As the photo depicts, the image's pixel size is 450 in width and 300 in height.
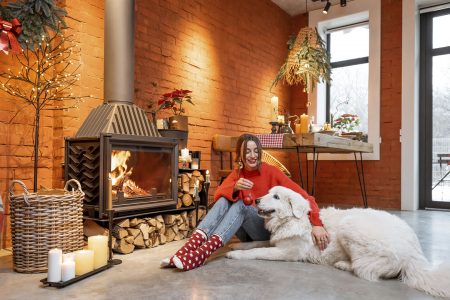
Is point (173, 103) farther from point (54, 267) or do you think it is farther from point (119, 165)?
point (54, 267)

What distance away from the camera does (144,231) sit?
2773mm

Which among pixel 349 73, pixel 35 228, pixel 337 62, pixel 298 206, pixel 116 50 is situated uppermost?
pixel 337 62

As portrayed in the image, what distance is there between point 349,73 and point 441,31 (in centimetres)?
132

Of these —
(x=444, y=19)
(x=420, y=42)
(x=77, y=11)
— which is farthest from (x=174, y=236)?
(x=444, y=19)

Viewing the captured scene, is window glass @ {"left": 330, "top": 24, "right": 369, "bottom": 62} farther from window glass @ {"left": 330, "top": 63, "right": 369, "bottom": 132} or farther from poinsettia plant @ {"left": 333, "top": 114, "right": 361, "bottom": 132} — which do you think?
poinsettia plant @ {"left": 333, "top": 114, "right": 361, "bottom": 132}

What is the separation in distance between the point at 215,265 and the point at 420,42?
4.69 metres

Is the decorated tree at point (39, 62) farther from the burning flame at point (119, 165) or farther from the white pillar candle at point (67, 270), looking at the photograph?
the white pillar candle at point (67, 270)

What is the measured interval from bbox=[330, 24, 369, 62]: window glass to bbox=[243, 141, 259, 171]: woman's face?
13.3 ft

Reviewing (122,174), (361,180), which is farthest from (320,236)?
(361,180)

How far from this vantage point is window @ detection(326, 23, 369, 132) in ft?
19.3

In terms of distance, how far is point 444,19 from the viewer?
536cm

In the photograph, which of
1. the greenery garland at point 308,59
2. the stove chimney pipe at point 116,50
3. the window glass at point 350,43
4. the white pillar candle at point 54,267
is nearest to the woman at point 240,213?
the white pillar candle at point 54,267

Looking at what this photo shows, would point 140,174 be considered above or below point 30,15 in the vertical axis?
below

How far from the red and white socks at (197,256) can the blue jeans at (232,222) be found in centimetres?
5
